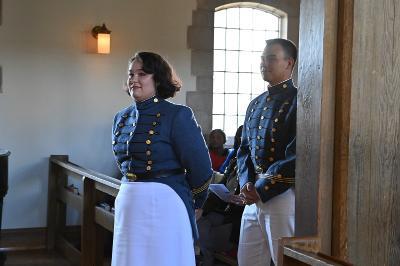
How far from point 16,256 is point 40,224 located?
0.49m

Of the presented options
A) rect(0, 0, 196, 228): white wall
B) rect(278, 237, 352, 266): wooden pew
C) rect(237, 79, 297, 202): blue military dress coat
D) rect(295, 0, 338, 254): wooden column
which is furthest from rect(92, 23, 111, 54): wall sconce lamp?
rect(278, 237, 352, 266): wooden pew

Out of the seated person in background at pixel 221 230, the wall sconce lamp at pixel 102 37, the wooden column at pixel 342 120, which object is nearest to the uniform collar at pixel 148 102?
the wooden column at pixel 342 120

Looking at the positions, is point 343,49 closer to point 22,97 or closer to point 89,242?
point 89,242

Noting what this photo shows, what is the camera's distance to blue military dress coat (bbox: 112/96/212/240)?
9.61 feet

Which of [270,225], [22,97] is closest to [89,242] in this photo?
[22,97]

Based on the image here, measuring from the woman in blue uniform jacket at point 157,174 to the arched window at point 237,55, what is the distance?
3.91 meters

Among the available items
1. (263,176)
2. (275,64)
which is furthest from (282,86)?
(263,176)

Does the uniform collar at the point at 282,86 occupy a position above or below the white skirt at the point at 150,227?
above

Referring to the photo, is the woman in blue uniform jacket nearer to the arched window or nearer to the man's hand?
the man's hand

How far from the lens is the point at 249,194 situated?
2.91m

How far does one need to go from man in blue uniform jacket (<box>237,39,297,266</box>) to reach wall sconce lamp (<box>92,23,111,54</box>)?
3370 millimetres

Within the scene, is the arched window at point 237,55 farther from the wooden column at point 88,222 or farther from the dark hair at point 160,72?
the dark hair at point 160,72

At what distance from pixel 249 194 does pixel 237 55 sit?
14.0 feet

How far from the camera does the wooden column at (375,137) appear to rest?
2066 mm
